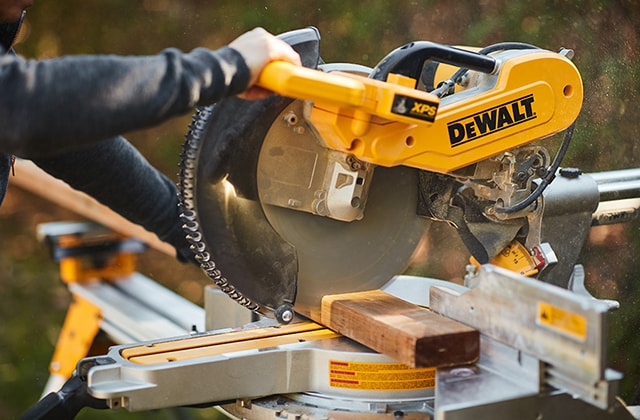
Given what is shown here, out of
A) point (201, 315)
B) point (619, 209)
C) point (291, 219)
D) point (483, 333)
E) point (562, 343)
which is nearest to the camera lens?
point (562, 343)

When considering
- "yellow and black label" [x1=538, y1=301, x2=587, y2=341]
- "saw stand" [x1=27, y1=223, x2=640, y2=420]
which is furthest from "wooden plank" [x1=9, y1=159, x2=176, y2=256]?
"yellow and black label" [x1=538, y1=301, x2=587, y2=341]

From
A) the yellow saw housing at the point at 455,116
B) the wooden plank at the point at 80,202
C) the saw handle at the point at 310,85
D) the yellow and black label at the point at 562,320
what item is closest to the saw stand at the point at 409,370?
the yellow and black label at the point at 562,320

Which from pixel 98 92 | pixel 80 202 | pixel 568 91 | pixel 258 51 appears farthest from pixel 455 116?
pixel 80 202

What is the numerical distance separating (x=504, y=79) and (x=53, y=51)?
151 inches

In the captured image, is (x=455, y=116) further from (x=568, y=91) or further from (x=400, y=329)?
(x=400, y=329)

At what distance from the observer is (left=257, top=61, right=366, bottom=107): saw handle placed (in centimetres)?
140

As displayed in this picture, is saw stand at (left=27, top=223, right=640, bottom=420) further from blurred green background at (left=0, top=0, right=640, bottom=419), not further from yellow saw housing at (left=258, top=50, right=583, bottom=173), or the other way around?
blurred green background at (left=0, top=0, right=640, bottom=419)

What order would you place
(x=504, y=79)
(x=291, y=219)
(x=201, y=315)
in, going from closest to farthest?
(x=504, y=79) < (x=291, y=219) < (x=201, y=315)

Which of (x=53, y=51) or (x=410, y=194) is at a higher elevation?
(x=53, y=51)

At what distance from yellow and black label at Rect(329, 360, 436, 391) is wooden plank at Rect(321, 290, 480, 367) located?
5 cm

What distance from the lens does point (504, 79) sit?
161 centimetres

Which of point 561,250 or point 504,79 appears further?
point 561,250

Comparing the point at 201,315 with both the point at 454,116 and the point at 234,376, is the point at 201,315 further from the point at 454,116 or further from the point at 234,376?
the point at 454,116

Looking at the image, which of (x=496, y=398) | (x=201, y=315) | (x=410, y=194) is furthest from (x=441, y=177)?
(x=201, y=315)
